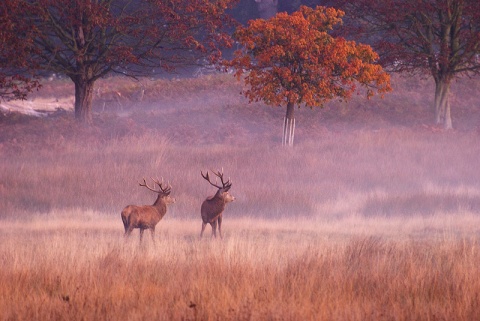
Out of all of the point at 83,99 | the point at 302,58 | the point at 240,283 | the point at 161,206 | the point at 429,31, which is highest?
the point at 429,31

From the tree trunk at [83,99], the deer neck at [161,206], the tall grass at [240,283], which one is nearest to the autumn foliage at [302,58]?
the tree trunk at [83,99]

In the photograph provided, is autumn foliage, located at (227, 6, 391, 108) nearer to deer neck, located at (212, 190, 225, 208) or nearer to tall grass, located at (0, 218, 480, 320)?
deer neck, located at (212, 190, 225, 208)

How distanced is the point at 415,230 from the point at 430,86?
32.0 m

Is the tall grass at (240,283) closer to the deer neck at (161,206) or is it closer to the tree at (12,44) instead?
the deer neck at (161,206)

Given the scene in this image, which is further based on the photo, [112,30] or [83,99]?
[83,99]

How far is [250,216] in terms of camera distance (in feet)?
68.6

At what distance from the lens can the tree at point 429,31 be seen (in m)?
32.2

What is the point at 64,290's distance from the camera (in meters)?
9.62

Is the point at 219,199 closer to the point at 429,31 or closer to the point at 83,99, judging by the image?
the point at 83,99

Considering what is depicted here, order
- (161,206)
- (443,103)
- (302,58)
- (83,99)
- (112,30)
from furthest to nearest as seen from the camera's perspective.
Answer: (443,103)
(83,99)
(112,30)
(302,58)
(161,206)

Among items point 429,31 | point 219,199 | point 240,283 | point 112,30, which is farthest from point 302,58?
point 240,283

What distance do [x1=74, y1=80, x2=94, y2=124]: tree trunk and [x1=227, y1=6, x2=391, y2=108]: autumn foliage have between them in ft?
22.2

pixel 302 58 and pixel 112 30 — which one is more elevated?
pixel 112 30

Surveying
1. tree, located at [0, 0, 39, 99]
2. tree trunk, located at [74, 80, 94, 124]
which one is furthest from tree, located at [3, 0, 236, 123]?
tree, located at [0, 0, 39, 99]
